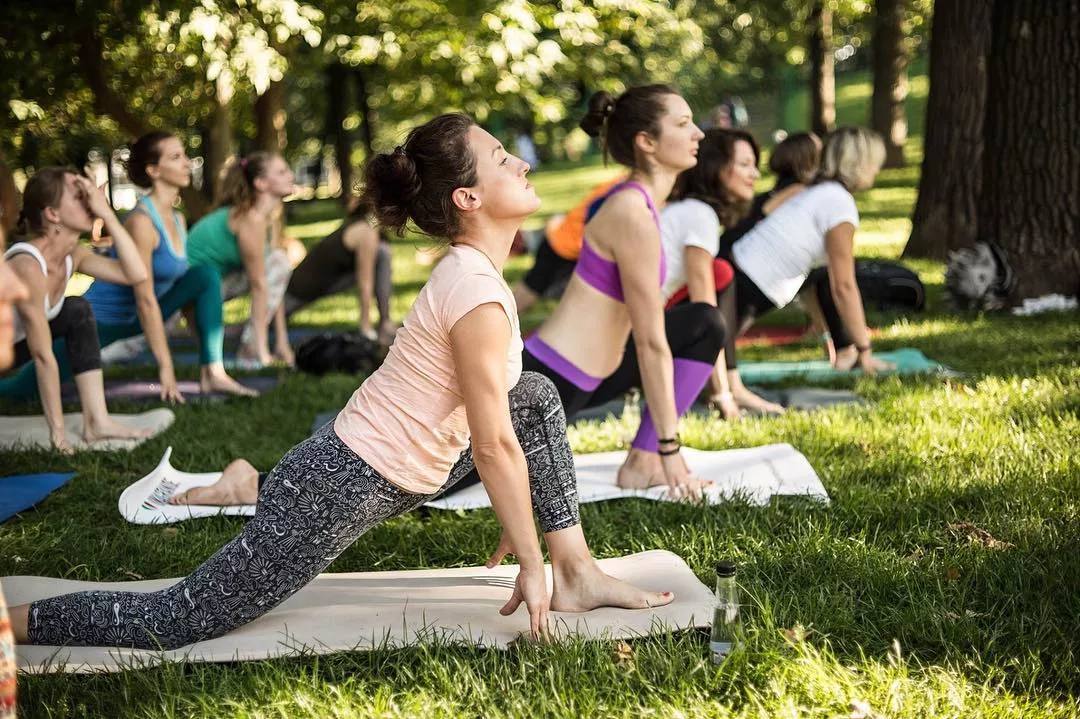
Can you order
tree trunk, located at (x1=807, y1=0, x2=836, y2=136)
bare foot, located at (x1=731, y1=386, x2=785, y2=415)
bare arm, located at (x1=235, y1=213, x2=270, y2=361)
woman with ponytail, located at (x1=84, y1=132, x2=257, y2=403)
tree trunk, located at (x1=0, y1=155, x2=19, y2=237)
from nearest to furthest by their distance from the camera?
tree trunk, located at (x1=0, y1=155, x2=19, y2=237) → bare foot, located at (x1=731, y1=386, x2=785, y2=415) → woman with ponytail, located at (x1=84, y1=132, x2=257, y2=403) → bare arm, located at (x1=235, y1=213, x2=270, y2=361) → tree trunk, located at (x1=807, y1=0, x2=836, y2=136)

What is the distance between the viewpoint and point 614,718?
251 cm

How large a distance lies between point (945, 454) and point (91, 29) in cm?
859

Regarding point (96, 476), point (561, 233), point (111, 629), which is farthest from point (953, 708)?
point (561, 233)

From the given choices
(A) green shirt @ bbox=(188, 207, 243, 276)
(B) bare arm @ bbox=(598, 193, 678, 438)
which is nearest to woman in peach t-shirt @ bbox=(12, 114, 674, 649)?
(B) bare arm @ bbox=(598, 193, 678, 438)

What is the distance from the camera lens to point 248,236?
754 centimetres

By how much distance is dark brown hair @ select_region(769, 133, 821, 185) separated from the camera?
642 cm

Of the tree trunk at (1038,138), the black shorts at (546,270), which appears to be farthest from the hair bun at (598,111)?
the tree trunk at (1038,138)

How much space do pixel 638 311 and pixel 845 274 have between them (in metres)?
2.27

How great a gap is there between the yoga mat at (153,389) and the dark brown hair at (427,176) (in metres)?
3.76

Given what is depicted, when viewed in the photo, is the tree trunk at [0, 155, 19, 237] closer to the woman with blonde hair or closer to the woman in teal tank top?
the woman in teal tank top

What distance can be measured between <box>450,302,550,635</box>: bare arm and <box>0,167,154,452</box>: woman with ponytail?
3.17 m

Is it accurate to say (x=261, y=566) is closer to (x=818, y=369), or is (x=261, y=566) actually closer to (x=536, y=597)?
(x=536, y=597)

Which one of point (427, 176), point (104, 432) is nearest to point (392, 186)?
point (427, 176)

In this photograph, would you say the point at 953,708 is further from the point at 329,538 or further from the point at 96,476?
the point at 96,476
